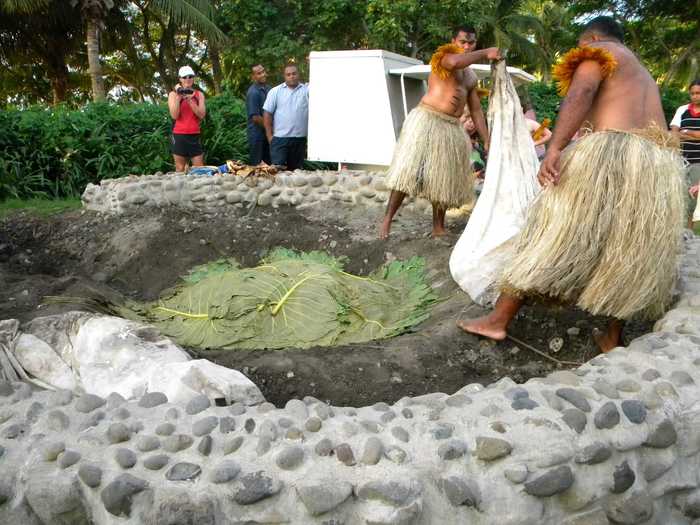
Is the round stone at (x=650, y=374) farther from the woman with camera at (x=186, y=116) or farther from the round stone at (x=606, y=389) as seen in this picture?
the woman with camera at (x=186, y=116)

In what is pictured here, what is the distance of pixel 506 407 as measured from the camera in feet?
6.17

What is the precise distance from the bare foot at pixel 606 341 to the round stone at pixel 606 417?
90 cm

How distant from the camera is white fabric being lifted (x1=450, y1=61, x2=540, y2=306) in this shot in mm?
3395

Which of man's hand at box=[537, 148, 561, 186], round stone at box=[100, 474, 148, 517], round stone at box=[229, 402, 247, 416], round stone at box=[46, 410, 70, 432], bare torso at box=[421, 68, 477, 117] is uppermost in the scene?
bare torso at box=[421, 68, 477, 117]

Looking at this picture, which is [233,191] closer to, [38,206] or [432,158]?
[432,158]

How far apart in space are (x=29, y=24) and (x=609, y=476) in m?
16.0

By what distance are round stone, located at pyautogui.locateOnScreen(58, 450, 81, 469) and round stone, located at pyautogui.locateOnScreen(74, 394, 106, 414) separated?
0.72 feet

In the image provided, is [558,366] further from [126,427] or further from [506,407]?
[126,427]

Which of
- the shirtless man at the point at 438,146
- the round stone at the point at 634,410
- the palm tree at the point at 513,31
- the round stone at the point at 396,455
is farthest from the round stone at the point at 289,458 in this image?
the palm tree at the point at 513,31

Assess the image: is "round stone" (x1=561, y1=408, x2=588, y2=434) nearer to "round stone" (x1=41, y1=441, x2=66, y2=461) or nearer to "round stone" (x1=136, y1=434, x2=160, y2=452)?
"round stone" (x1=136, y1=434, x2=160, y2=452)

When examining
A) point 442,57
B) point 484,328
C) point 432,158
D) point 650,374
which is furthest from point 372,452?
point 442,57

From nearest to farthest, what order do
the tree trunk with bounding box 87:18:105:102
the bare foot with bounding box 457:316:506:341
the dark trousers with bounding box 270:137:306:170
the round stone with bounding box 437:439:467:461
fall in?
the round stone with bounding box 437:439:467:461, the bare foot with bounding box 457:316:506:341, the dark trousers with bounding box 270:137:306:170, the tree trunk with bounding box 87:18:105:102

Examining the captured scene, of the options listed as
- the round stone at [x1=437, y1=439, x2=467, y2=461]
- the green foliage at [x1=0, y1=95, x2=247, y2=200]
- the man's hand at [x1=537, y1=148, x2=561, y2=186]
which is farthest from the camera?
the green foliage at [x1=0, y1=95, x2=247, y2=200]

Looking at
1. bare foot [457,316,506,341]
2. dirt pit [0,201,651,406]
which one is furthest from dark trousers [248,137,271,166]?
bare foot [457,316,506,341]
